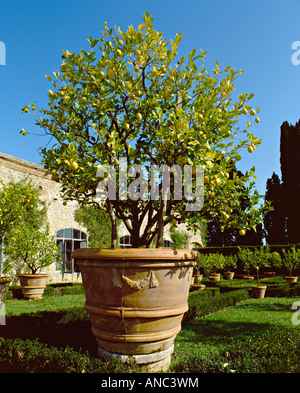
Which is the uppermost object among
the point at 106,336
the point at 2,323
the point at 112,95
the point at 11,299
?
the point at 112,95

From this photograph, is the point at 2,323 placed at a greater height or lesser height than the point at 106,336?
lesser

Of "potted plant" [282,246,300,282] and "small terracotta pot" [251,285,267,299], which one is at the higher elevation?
"potted plant" [282,246,300,282]

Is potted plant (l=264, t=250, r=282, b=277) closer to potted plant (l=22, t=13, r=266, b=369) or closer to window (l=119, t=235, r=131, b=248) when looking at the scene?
window (l=119, t=235, r=131, b=248)

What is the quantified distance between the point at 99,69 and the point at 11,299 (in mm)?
A: 8282

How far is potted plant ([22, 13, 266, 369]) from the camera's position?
7.77 feet

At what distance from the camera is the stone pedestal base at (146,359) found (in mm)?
2420

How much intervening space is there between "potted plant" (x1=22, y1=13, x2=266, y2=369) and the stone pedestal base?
25 millimetres

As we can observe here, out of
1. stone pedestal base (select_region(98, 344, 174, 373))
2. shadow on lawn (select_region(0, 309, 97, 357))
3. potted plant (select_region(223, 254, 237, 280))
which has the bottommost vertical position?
potted plant (select_region(223, 254, 237, 280))

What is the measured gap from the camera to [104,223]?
14320 millimetres

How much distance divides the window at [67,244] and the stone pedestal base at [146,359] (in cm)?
1033

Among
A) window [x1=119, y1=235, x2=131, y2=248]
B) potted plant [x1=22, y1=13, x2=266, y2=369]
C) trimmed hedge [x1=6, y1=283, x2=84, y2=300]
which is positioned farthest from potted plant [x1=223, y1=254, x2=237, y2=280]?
potted plant [x1=22, y1=13, x2=266, y2=369]

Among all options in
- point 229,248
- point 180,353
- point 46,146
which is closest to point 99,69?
point 46,146

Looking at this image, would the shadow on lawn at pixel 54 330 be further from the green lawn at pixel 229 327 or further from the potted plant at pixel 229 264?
the potted plant at pixel 229 264
